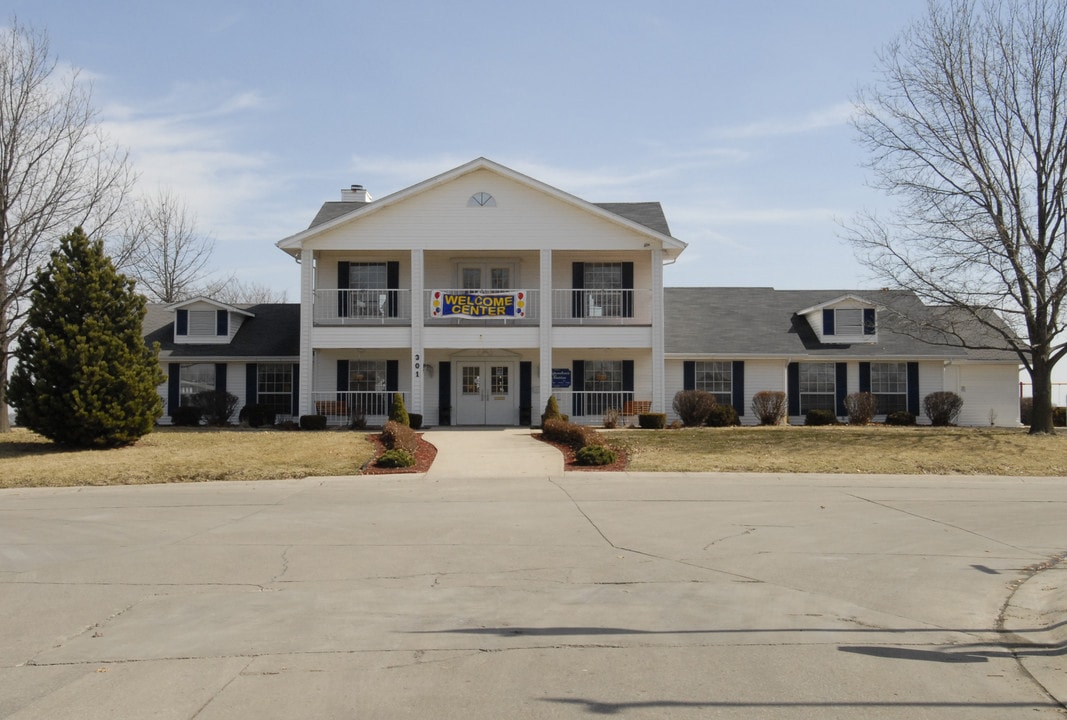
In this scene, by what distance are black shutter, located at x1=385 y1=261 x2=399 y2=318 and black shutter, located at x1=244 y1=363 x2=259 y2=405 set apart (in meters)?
5.25

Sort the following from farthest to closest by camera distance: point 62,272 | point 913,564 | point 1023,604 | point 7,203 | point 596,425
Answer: point 596,425
point 7,203
point 62,272
point 913,564
point 1023,604

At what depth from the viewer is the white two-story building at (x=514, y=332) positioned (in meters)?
28.8

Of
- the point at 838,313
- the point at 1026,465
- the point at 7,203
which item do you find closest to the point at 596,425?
the point at 838,313

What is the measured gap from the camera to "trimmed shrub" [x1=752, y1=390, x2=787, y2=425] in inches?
1187

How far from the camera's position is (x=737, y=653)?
645cm

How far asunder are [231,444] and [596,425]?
11570 mm

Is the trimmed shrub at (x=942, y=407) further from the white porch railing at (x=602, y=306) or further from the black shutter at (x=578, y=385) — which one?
the black shutter at (x=578, y=385)

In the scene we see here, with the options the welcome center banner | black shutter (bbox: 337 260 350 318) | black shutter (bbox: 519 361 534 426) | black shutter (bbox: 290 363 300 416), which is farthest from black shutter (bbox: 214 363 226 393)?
black shutter (bbox: 519 361 534 426)

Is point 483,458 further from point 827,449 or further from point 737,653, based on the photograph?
point 737,653

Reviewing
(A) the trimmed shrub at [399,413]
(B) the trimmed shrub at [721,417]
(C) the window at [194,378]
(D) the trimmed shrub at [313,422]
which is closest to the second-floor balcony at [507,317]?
(D) the trimmed shrub at [313,422]

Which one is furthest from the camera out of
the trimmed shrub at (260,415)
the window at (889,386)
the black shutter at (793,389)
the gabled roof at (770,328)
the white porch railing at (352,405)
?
the window at (889,386)

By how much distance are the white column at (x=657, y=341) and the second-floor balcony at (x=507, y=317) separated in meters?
0.62

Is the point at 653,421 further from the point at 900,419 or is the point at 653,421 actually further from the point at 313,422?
the point at 313,422

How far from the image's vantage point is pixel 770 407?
30.2m
